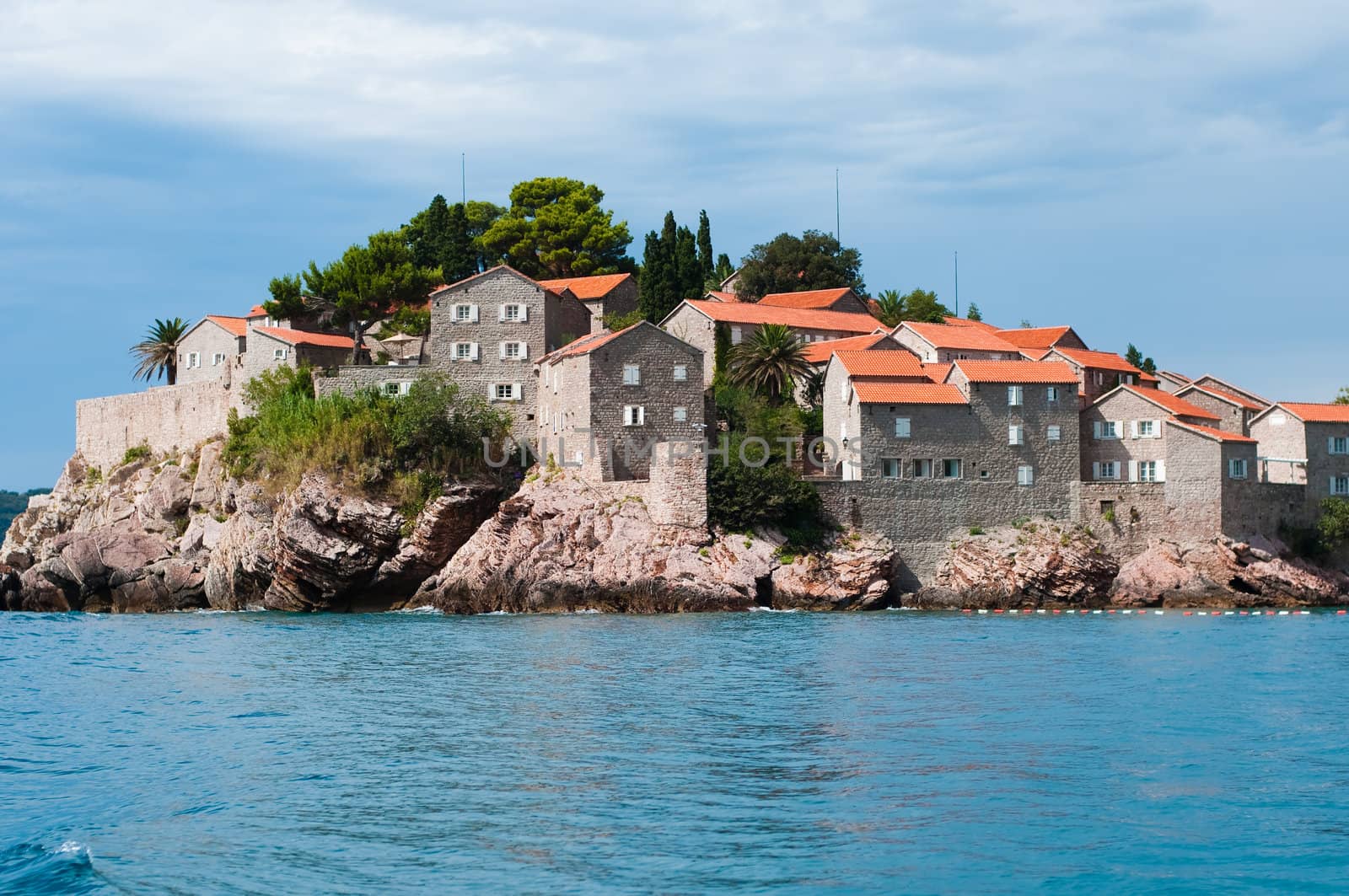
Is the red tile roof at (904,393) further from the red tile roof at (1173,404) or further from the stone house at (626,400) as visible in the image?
the red tile roof at (1173,404)

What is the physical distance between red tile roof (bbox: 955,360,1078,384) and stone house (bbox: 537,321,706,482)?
1081cm

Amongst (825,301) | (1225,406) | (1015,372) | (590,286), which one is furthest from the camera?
(825,301)

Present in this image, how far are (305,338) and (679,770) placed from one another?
157 feet

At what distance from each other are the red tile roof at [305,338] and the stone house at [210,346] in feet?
8.28

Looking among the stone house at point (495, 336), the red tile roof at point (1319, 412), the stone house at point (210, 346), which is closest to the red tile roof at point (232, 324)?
the stone house at point (210, 346)

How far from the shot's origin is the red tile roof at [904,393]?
54.8 m

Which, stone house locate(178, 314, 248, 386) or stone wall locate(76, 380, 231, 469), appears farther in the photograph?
stone house locate(178, 314, 248, 386)

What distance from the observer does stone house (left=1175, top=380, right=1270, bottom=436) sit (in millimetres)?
63094

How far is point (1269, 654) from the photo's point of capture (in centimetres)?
3634

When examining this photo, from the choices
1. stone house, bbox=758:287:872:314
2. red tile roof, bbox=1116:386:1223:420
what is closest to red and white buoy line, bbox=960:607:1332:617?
red tile roof, bbox=1116:386:1223:420

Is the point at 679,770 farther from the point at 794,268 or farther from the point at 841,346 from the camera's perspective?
the point at 794,268

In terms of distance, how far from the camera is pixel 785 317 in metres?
66.9

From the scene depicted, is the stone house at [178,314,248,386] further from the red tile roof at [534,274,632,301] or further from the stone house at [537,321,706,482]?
the stone house at [537,321,706,482]

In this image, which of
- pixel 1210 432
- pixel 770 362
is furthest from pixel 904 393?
pixel 1210 432
